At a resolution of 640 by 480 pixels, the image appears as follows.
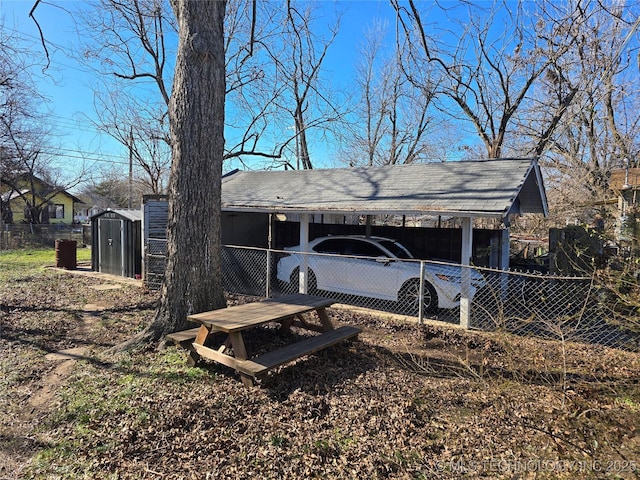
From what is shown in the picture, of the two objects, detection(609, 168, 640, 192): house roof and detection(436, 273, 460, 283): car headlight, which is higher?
detection(609, 168, 640, 192): house roof

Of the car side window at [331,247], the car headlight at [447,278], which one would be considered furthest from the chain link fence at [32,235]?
the car headlight at [447,278]

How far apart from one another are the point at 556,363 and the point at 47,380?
612cm

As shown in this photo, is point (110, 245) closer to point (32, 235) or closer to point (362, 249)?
point (362, 249)

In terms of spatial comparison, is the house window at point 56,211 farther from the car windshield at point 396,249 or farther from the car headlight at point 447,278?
the car headlight at point 447,278

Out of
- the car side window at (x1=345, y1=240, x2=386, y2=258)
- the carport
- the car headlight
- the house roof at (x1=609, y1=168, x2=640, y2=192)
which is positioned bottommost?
the car headlight

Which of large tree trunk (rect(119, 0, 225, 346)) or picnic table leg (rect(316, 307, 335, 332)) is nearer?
large tree trunk (rect(119, 0, 225, 346))

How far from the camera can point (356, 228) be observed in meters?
12.5

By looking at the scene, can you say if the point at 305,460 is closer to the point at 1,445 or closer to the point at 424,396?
the point at 424,396

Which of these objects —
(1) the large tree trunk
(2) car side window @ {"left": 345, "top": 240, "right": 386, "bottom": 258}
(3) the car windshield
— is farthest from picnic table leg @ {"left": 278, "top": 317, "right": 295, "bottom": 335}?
(3) the car windshield

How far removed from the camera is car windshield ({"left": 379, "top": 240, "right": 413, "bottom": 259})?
8371 millimetres

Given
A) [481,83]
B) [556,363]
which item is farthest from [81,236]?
[556,363]

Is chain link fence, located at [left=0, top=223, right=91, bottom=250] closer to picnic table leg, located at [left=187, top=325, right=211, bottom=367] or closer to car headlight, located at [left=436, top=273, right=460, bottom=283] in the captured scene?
picnic table leg, located at [left=187, top=325, right=211, bottom=367]

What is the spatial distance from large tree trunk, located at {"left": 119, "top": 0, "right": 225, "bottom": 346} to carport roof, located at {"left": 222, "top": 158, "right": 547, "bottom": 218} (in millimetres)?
3172

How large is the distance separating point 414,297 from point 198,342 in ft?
14.8
